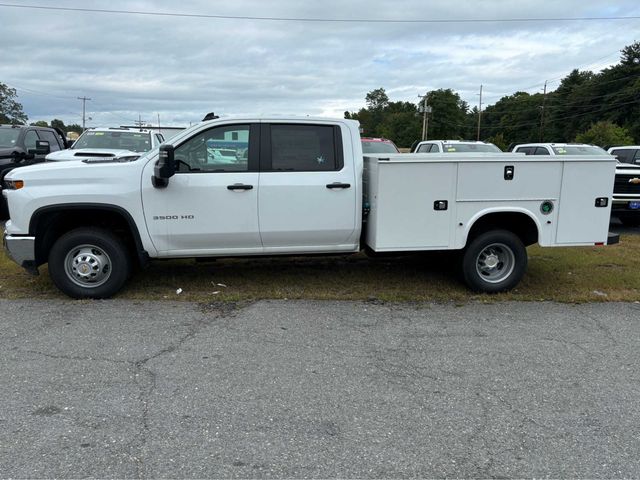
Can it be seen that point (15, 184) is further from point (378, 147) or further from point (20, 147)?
point (378, 147)

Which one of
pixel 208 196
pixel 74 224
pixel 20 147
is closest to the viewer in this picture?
pixel 208 196

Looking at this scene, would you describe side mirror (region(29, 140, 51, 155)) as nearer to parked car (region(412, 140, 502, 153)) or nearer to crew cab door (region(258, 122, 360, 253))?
crew cab door (region(258, 122, 360, 253))

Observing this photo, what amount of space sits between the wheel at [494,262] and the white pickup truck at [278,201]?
0.9 inches

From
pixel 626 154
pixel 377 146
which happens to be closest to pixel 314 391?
pixel 377 146

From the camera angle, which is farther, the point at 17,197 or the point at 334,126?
the point at 334,126

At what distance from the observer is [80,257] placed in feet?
19.3

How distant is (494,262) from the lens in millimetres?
6461

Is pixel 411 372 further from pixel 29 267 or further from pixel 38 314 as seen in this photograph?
pixel 29 267

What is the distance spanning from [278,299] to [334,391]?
2334 mm

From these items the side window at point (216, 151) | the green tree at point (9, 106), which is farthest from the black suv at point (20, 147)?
the green tree at point (9, 106)

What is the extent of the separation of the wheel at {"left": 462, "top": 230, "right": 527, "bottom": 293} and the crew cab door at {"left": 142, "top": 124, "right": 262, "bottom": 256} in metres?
2.54

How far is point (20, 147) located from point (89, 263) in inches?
276

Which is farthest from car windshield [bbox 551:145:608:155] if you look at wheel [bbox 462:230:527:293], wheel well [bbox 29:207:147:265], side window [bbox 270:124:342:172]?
wheel well [bbox 29:207:147:265]

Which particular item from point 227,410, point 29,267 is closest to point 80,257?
point 29,267
